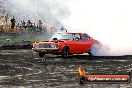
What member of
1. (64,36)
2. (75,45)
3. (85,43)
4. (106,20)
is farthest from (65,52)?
(106,20)

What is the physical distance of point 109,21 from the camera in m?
35.3

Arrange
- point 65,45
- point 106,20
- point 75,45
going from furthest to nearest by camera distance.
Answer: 1. point 106,20
2. point 75,45
3. point 65,45

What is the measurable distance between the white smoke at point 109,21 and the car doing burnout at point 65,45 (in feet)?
5.50

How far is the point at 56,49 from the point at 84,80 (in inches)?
490

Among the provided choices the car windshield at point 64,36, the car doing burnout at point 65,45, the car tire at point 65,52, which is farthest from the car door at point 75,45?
the car tire at point 65,52

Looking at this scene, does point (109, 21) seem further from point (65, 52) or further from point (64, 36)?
point (65, 52)

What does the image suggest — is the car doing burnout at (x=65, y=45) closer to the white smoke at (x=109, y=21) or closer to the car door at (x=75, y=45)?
the car door at (x=75, y=45)

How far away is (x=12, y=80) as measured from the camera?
11.7 meters

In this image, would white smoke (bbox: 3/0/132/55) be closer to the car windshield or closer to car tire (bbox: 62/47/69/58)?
the car windshield

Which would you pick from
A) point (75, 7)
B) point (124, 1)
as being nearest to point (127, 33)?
point (124, 1)

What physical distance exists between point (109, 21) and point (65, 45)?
49.7ft

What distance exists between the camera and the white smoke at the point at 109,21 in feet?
81.5

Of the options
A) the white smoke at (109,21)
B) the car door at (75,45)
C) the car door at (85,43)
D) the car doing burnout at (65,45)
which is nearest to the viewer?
the car doing burnout at (65,45)

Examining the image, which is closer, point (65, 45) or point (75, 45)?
point (65, 45)
